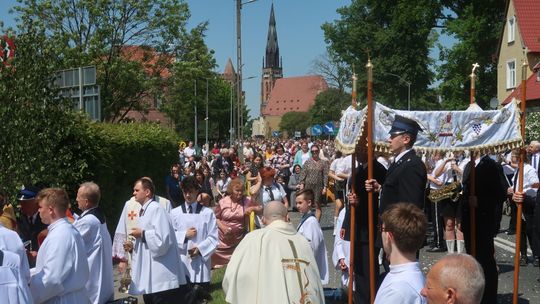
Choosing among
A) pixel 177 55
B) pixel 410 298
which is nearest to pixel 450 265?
pixel 410 298

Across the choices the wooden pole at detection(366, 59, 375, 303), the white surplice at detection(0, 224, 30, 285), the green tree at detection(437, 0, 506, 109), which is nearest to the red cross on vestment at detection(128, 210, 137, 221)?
the wooden pole at detection(366, 59, 375, 303)

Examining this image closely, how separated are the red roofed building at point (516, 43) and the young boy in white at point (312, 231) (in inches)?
1581

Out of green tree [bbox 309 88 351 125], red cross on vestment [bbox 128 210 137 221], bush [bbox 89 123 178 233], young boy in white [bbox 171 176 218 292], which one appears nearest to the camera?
red cross on vestment [bbox 128 210 137 221]

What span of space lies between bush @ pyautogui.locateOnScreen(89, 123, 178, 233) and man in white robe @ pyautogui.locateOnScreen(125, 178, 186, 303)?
476 cm

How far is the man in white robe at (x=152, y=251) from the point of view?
826 centimetres

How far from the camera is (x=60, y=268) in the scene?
573 centimetres

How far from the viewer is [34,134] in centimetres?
993

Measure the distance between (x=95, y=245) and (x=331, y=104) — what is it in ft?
305

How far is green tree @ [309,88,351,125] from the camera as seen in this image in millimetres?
90938

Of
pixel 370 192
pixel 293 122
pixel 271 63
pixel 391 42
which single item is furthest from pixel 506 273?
pixel 271 63

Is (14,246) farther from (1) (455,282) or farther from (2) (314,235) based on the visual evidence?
(2) (314,235)

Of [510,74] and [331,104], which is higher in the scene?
[331,104]

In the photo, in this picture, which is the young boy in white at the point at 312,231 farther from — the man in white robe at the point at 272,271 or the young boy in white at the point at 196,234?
the man in white robe at the point at 272,271

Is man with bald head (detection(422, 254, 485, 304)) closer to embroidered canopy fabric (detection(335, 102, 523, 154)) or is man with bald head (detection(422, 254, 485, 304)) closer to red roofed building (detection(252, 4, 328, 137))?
embroidered canopy fabric (detection(335, 102, 523, 154))
